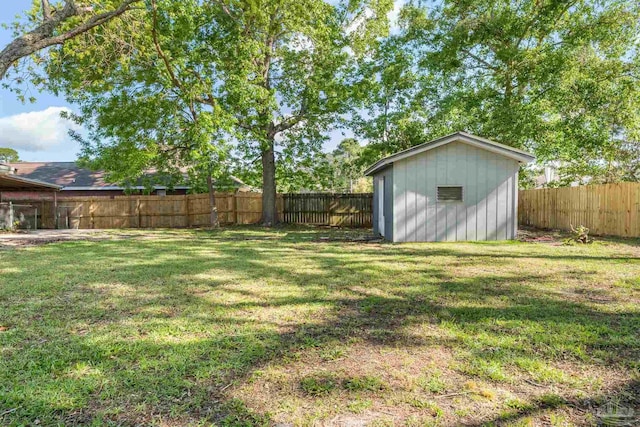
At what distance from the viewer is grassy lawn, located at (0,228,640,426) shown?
221cm

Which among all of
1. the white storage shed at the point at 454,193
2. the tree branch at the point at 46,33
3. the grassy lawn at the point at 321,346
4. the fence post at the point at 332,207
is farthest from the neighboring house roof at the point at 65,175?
the grassy lawn at the point at 321,346

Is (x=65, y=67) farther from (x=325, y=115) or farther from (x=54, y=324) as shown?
(x=54, y=324)

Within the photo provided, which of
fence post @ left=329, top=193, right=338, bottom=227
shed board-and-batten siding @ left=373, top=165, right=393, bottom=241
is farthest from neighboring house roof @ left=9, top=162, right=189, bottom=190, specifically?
shed board-and-batten siding @ left=373, top=165, right=393, bottom=241

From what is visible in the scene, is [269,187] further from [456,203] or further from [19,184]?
[19,184]

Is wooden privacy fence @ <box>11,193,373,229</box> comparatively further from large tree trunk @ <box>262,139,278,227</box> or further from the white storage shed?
the white storage shed

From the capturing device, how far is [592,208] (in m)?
12.0

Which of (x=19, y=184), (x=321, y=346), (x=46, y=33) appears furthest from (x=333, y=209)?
(x=321, y=346)

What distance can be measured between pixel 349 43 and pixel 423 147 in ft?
28.3

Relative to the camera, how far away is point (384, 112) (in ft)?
58.5

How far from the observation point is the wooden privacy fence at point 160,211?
18.5 m

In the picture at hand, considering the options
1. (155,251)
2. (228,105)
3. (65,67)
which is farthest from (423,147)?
(65,67)

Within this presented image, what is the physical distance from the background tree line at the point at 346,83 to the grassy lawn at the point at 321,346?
9.42 meters

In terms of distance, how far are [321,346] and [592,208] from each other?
12.4 metres

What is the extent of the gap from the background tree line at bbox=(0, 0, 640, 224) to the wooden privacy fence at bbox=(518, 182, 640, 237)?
2.46 m
